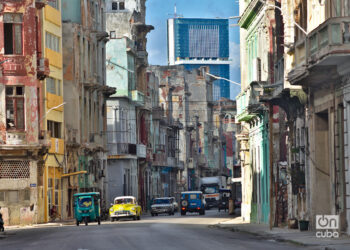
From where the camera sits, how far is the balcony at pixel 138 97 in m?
95.6

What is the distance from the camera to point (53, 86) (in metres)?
71.4

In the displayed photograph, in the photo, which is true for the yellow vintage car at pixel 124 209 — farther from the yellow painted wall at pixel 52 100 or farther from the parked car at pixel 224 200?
the parked car at pixel 224 200

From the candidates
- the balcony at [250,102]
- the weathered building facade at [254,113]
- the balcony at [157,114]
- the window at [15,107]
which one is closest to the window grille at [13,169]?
the window at [15,107]

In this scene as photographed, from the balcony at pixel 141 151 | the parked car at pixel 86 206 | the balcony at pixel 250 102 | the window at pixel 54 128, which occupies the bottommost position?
the parked car at pixel 86 206

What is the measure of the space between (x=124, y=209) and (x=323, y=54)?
1469 inches

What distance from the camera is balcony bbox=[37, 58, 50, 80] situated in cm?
6412

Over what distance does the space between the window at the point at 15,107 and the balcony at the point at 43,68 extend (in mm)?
1646

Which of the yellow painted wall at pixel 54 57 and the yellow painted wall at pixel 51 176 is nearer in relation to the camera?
the yellow painted wall at pixel 51 176

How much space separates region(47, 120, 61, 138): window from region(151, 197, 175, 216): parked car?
1296 centimetres

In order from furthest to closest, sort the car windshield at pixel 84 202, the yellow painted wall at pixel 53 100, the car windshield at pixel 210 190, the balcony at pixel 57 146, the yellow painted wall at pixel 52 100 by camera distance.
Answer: the car windshield at pixel 210 190, the yellow painted wall at pixel 52 100, the balcony at pixel 57 146, the yellow painted wall at pixel 53 100, the car windshield at pixel 84 202

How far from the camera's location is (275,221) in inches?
1759

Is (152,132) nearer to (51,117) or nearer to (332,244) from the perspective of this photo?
(51,117)

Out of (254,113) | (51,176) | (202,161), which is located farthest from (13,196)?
Result: (202,161)

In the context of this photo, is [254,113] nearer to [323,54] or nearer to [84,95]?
[323,54]
